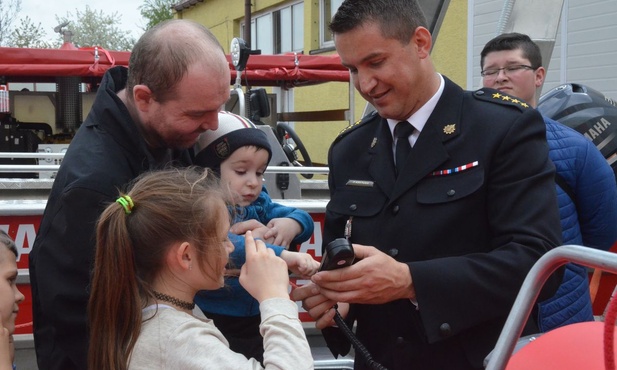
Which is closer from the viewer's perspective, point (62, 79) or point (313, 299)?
A: point (313, 299)

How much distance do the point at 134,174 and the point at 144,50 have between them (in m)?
0.36

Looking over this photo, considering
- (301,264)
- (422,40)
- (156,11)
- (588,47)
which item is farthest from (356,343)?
(156,11)

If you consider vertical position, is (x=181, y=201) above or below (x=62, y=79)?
below

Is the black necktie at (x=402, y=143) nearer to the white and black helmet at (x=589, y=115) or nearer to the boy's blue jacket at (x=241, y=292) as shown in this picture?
the boy's blue jacket at (x=241, y=292)

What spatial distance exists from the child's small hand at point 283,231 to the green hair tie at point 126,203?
0.72 metres

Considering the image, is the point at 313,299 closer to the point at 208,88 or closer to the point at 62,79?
the point at 208,88

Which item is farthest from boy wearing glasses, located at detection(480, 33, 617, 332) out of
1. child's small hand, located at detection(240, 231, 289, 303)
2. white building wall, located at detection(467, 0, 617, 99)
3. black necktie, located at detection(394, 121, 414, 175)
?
white building wall, located at detection(467, 0, 617, 99)

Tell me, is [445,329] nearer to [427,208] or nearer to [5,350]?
[427,208]

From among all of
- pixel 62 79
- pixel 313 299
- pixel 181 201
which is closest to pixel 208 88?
pixel 181 201

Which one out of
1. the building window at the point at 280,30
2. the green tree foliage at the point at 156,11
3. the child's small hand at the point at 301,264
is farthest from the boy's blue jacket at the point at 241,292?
the green tree foliage at the point at 156,11

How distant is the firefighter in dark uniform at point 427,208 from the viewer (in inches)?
74.0

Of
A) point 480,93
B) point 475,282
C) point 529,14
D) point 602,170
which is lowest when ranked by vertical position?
point 475,282

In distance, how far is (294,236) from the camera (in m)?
2.58

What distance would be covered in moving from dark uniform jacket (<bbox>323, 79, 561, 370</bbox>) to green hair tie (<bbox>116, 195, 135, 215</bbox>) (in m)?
0.68
